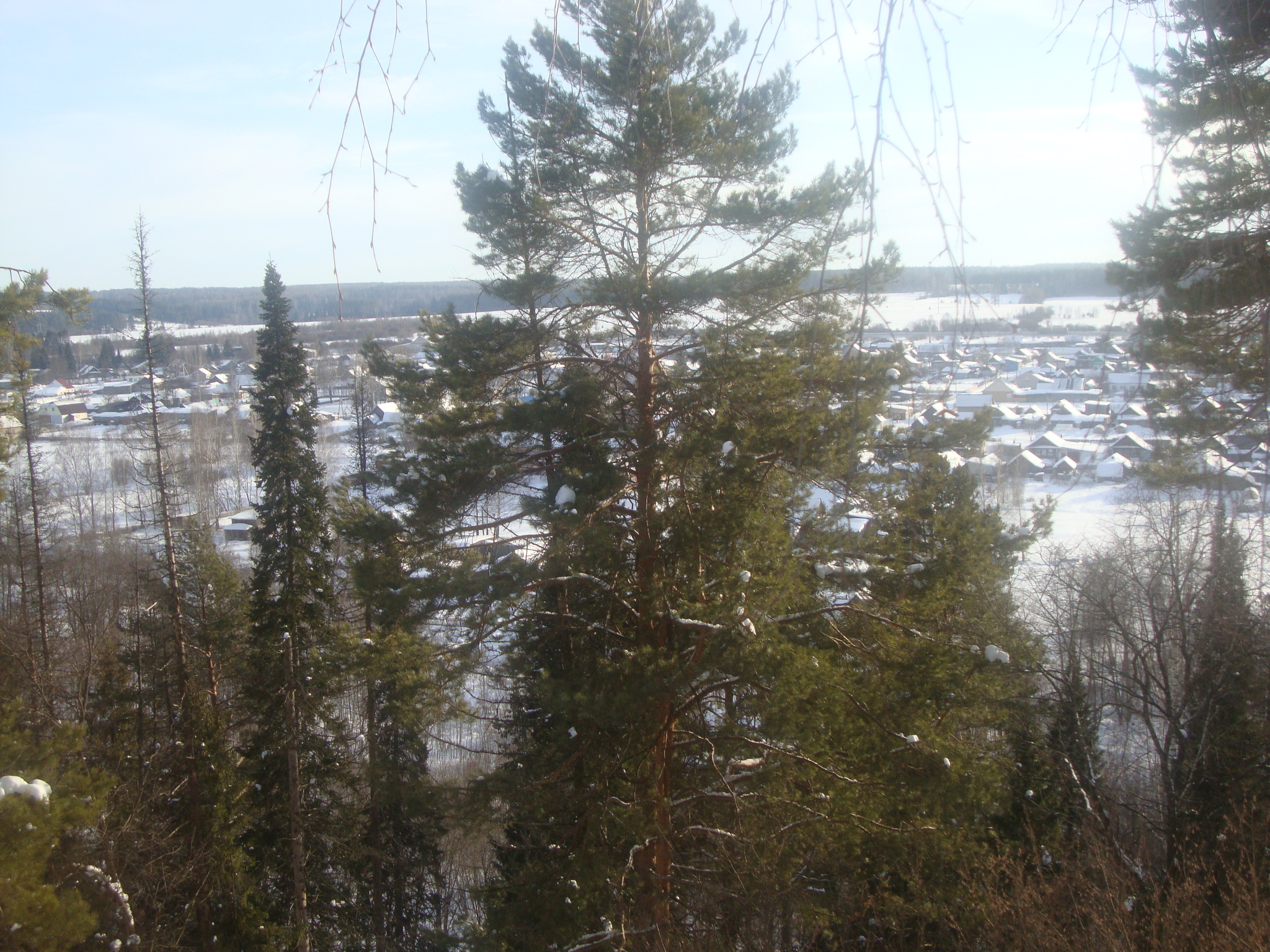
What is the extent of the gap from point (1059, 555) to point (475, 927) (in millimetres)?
11561

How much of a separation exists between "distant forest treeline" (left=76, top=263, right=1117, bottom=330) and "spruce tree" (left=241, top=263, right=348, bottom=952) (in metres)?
1.16

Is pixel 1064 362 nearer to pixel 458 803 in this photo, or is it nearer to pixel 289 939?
pixel 458 803

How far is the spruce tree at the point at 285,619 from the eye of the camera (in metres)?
11.6

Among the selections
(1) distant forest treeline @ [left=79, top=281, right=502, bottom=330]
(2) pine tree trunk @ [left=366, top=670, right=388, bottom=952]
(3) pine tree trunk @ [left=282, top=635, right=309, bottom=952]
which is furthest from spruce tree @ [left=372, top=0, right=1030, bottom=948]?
(2) pine tree trunk @ [left=366, top=670, right=388, bottom=952]

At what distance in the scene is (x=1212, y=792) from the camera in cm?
1020

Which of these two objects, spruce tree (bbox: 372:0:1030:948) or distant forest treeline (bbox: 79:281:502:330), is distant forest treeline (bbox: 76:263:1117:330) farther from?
spruce tree (bbox: 372:0:1030:948)

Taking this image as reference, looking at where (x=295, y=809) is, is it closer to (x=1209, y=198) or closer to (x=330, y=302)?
(x=330, y=302)

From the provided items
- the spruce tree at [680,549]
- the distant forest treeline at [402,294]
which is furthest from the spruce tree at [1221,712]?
the distant forest treeline at [402,294]

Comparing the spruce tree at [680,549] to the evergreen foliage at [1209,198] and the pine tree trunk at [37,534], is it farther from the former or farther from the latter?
the pine tree trunk at [37,534]

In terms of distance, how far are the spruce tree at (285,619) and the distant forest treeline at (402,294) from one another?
116 centimetres

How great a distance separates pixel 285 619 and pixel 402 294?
7539 mm

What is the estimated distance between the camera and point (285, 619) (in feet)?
38.1

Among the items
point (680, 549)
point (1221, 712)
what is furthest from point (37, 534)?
point (1221, 712)

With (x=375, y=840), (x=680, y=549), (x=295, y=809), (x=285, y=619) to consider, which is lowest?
(x=375, y=840)
